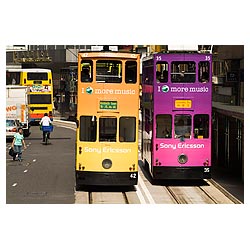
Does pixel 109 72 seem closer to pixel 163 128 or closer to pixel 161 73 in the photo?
pixel 161 73

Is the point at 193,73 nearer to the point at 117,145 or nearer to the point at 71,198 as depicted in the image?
the point at 117,145

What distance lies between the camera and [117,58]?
1883 centimetres

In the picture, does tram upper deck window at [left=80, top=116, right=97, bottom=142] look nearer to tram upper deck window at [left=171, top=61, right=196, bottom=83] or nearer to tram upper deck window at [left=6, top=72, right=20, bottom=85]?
tram upper deck window at [left=171, top=61, right=196, bottom=83]

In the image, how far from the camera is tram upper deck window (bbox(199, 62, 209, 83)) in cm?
2064

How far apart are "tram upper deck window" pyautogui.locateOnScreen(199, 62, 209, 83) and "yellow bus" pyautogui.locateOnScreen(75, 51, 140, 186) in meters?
2.35

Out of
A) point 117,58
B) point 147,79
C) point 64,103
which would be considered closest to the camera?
point 117,58

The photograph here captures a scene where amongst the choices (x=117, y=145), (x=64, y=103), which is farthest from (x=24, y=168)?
(x=64, y=103)

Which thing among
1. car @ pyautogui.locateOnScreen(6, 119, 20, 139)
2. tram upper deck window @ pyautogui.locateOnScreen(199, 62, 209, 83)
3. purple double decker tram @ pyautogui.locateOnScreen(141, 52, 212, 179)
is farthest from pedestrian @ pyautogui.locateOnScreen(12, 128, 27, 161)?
tram upper deck window @ pyautogui.locateOnScreen(199, 62, 209, 83)

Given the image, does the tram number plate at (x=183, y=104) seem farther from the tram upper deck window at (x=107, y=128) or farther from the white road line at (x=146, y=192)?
the white road line at (x=146, y=192)

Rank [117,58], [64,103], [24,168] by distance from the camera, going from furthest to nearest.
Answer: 1. [64,103]
2. [24,168]
3. [117,58]

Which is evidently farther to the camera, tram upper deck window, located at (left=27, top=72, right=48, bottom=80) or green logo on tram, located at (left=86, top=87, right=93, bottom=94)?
tram upper deck window, located at (left=27, top=72, right=48, bottom=80)

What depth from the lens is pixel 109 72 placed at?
63.1ft

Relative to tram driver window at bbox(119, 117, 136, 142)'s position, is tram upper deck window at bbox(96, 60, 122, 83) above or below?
above

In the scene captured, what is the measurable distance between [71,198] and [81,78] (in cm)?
331
